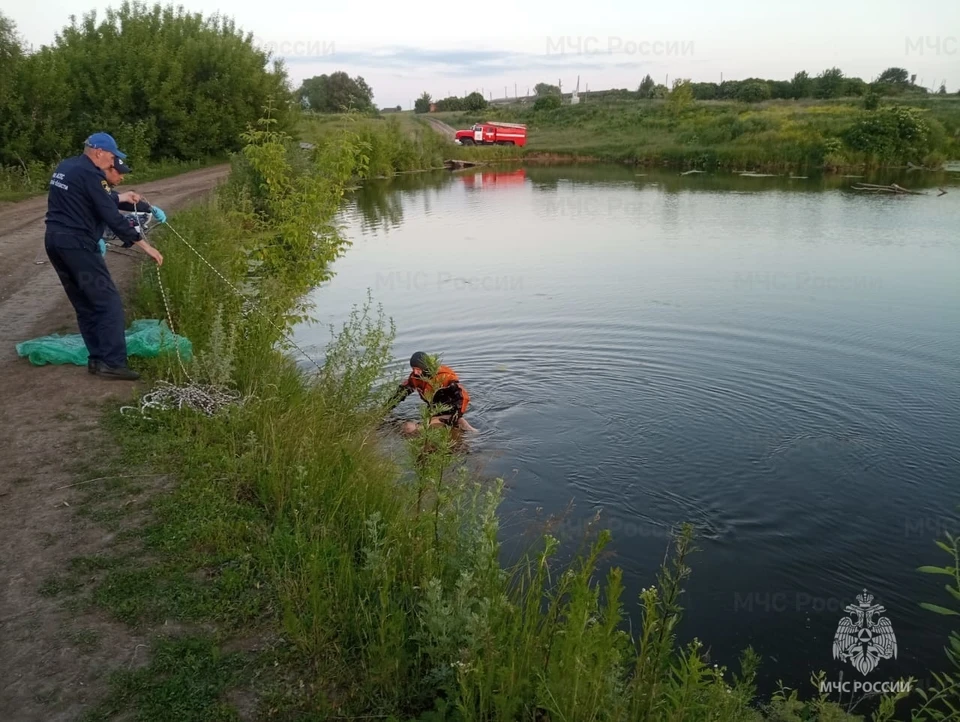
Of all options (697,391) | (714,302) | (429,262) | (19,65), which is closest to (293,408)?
(697,391)

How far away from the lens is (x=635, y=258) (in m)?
19.0

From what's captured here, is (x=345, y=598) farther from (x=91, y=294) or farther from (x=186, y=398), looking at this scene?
(x=91, y=294)

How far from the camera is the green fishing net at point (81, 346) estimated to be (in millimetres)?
7793

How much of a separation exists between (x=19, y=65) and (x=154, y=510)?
81.4 ft

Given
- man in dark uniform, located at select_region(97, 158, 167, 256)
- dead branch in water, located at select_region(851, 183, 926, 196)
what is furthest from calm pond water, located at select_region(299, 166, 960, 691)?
dead branch in water, located at select_region(851, 183, 926, 196)

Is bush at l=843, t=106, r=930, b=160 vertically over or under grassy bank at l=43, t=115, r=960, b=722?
over

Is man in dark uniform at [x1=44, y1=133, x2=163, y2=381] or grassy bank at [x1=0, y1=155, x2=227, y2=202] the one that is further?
grassy bank at [x1=0, y1=155, x2=227, y2=202]

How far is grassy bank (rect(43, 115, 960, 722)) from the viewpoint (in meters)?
3.46

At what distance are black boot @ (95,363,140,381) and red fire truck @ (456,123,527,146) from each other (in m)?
53.9

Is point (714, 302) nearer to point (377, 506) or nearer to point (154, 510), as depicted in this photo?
point (377, 506)

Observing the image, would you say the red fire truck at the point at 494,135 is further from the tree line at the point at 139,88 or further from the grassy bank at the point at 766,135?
the tree line at the point at 139,88

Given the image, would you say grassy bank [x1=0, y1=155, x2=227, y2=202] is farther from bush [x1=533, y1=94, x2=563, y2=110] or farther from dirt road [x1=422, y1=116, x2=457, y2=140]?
bush [x1=533, y1=94, x2=563, y2=110]

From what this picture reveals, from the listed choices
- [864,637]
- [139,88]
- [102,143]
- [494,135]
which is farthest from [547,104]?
[864,637]

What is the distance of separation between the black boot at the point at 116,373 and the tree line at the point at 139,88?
19685mm
